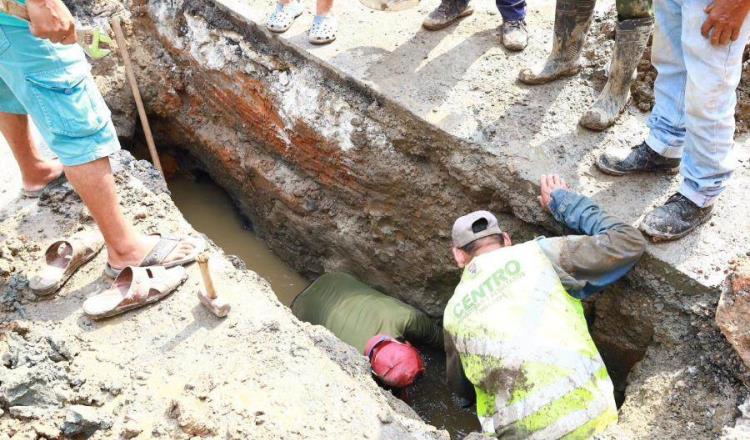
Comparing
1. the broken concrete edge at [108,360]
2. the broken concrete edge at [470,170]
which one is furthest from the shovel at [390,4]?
the broken concrete edge at [108,360]

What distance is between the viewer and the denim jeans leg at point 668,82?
2604 mm

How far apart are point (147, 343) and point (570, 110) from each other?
2442 mm

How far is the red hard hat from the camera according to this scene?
325cm

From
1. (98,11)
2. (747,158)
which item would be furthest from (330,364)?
(98,11)

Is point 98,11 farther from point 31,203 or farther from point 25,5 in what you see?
point 25,5

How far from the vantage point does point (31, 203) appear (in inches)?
135

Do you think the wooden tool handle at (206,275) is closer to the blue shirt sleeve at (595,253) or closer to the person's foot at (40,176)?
the person's foot at (40,176)

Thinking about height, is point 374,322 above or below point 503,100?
below

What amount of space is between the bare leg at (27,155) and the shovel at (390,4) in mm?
2141

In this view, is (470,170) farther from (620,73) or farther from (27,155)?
(27,155)

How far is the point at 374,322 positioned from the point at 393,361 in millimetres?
343

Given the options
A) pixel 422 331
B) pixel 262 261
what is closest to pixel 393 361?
pixel 422 331

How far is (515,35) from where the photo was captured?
12.2 ft

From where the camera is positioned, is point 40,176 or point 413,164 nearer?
point 40,176
